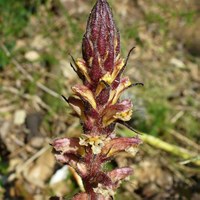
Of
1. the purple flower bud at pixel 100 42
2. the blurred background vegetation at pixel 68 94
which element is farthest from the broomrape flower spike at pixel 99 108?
the blurred background vegetation at pixel 68 94

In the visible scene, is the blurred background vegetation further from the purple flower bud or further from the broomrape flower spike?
the purple flower bud

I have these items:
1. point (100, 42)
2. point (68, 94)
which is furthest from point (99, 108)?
point (68, 94)

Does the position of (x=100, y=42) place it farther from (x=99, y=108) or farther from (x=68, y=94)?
(x=68, y=94)

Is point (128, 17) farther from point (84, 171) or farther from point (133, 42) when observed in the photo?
point (84, 171)

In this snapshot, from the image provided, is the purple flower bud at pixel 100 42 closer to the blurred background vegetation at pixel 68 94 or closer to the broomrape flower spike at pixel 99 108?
the broomrape flower spike at pixel 99 108

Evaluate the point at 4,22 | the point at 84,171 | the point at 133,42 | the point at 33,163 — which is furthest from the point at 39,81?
the point at 84,171

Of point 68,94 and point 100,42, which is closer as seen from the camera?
point 100,42
